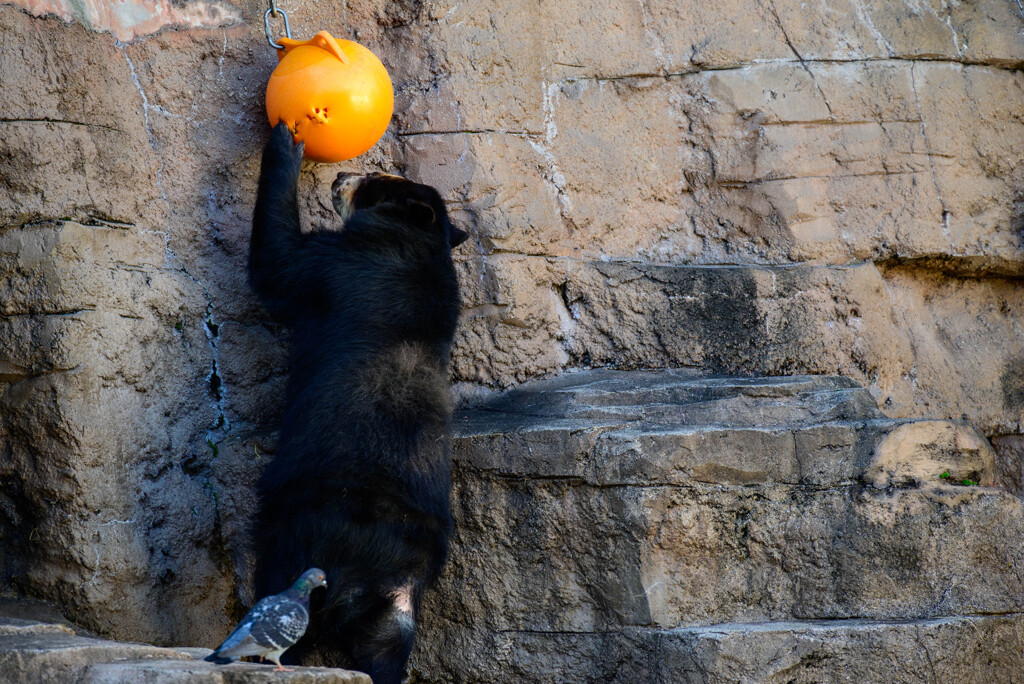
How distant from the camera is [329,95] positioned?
157 inches

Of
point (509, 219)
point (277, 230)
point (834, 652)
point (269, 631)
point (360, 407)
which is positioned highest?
point (509, 219)

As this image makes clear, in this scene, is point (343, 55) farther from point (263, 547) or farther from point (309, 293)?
point (263, 547)

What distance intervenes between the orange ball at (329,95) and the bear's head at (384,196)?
14cm

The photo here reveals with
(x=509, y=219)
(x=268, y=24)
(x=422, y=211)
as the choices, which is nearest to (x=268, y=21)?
(x=268, y=24)

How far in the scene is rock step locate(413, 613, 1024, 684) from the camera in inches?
138

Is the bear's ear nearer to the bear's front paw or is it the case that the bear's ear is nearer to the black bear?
the black bear

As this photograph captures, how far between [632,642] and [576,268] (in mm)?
1676

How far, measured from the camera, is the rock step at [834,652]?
3.50 m

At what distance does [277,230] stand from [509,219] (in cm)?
102

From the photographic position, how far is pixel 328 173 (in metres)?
4.58

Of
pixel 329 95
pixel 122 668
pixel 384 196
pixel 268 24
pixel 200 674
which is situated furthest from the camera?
pixel 268 24

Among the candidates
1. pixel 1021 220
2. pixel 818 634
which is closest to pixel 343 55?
pixel 818 634

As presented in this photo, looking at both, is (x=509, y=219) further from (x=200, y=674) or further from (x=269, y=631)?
(x=200, y=674)

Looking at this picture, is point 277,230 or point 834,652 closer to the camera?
point 834,652
